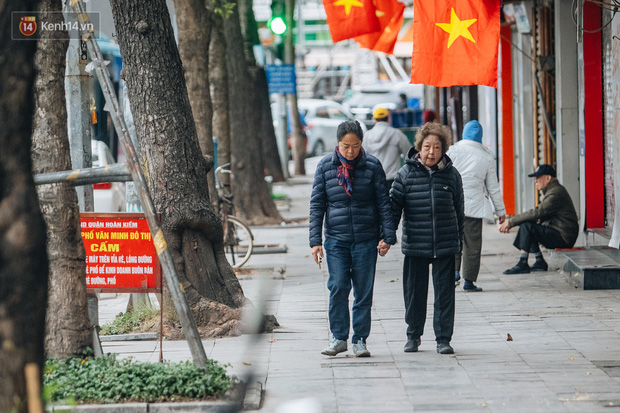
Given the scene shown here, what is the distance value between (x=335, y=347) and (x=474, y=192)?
3.48 m

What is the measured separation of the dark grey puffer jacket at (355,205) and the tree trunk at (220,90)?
25.8 feet

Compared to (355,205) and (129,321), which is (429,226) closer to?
(355,205)

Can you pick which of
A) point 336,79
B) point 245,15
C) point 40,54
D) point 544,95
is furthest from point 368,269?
point 336,79

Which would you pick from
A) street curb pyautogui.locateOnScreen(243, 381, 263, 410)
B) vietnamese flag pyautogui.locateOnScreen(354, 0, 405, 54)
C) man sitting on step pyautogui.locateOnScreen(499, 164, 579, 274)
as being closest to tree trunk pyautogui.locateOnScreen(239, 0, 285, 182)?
vietnamese flag pyautogui.locateOnScreen(354, 0, 405, 54)

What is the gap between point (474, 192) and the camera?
10.5 meters

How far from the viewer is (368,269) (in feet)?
24.6

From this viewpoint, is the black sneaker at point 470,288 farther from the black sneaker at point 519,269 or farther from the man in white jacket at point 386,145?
the man in white jacket at point 386,145

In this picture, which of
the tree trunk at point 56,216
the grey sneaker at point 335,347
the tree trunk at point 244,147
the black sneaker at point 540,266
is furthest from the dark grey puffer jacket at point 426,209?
the tree trunk at point 244,147

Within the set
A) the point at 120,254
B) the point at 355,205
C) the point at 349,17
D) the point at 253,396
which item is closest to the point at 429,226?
the point at 355,205

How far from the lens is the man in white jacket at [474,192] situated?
10.4 meters

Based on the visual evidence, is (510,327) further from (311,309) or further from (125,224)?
(125,224)

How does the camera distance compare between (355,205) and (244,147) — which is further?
(244,147)

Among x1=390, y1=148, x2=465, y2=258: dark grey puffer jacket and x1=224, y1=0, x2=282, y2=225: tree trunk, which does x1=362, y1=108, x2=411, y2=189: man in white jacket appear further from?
x1=390, y1=148, x2=465, y2=258: dark grey puffer jacket

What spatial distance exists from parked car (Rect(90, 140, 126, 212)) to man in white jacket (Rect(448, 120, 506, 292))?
234 inches
